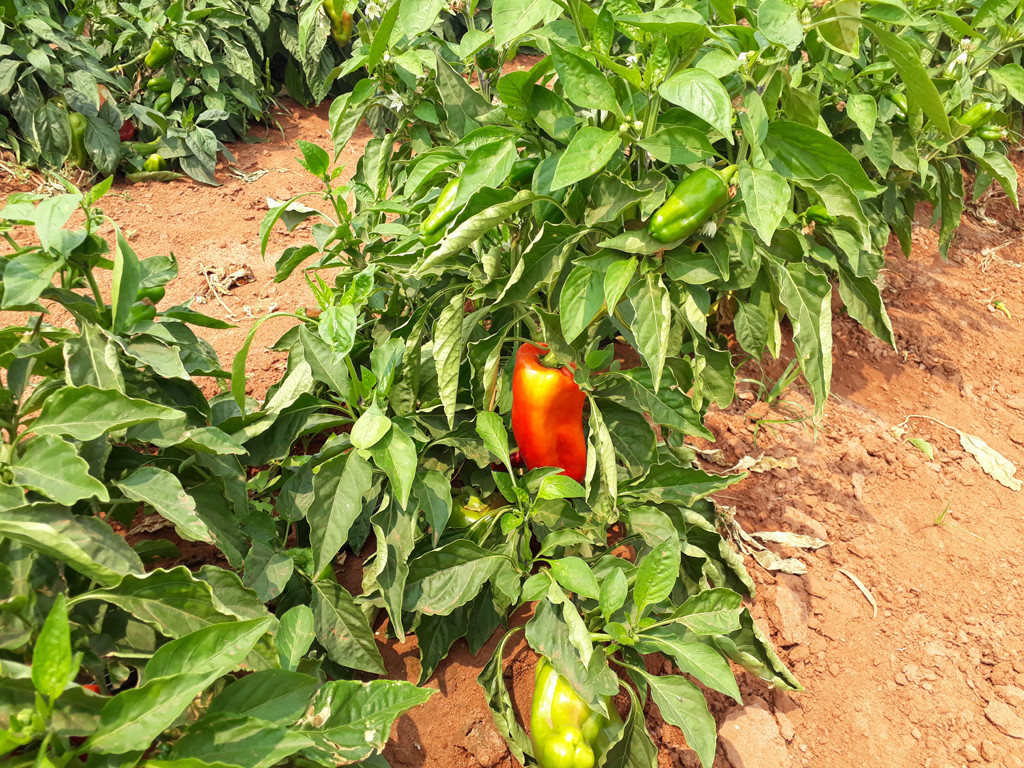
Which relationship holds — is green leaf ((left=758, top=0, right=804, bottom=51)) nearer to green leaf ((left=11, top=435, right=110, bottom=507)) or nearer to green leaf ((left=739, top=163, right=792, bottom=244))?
green leaf ((left=739, top=163, right=792, bottom=244))

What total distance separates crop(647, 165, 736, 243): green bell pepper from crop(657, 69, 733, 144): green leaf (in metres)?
0.16

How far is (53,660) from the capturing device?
986 millimetres

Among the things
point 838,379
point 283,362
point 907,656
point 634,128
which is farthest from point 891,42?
point 283,362

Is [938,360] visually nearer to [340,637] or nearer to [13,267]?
[340,637]

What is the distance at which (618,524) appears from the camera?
2189 mm

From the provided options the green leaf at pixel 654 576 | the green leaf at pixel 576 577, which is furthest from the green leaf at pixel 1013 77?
the green leaf at pixel 576 577

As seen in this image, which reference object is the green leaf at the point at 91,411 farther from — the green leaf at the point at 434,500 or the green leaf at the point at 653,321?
the green leaf at the point at 653,321

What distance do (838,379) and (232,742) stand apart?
262 cm

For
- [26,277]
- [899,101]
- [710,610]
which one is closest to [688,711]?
[710,610]

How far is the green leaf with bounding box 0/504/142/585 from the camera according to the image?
106 centimetres

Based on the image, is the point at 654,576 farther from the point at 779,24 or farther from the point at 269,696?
the point at 779,24

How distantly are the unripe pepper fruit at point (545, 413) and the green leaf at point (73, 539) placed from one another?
919 mm

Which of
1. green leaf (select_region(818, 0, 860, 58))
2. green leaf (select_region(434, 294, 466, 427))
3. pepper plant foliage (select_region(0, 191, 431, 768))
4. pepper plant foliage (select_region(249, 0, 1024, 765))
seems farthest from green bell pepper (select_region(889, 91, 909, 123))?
pepper plant foliage (select_region(0, 191, 431, 768))

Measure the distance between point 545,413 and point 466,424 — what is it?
0.20 metres
